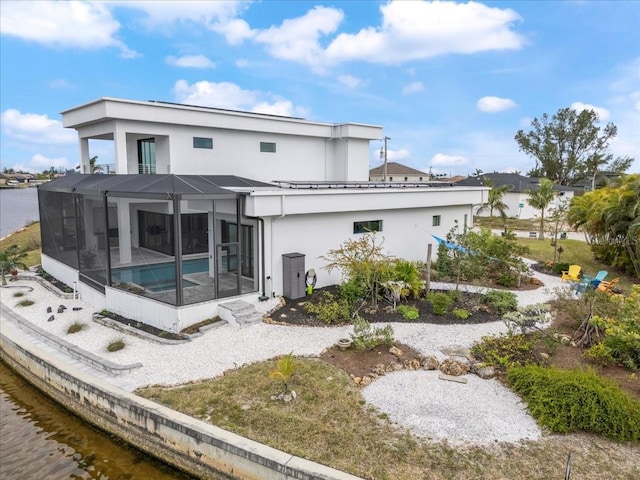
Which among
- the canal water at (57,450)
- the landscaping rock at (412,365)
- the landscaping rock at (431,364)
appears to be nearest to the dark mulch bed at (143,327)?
the canal water at (57,450)

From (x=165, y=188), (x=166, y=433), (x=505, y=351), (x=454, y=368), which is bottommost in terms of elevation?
(x=166, y=433)

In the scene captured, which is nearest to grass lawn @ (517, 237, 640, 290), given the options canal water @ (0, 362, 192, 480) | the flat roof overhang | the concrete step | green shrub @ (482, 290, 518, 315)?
green shrub @ (482, 290, 518, 315)

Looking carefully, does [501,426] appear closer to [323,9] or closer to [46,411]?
[46,411]

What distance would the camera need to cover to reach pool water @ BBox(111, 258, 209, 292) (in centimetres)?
1254

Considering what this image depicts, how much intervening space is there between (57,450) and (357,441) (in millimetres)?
6180

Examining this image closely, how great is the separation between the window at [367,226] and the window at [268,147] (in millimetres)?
7245

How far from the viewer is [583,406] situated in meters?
7.52

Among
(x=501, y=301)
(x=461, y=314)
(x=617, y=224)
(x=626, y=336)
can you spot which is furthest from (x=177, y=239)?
(x=617, y=224)

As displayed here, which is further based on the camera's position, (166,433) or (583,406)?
(166,433)

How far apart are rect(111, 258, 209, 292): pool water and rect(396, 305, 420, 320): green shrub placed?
6.25 meters

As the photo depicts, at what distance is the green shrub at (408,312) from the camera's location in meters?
13.2

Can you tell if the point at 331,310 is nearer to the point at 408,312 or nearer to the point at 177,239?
the point at 408,312

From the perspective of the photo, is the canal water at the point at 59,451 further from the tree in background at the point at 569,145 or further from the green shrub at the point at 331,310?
the tree in background at the point at 569,145

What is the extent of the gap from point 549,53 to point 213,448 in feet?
69.0
